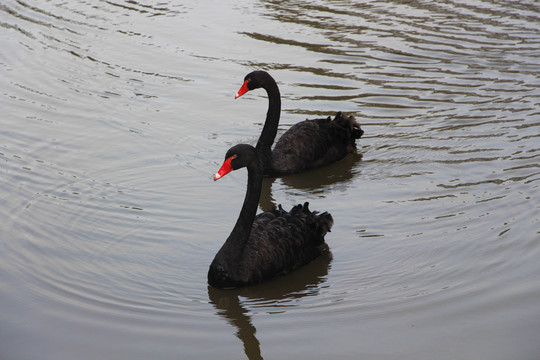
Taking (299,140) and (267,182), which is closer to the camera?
(267,182)

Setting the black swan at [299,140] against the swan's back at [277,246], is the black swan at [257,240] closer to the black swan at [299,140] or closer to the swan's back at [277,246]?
the swan's back at [277,246]

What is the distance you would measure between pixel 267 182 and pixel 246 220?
2.31 meters

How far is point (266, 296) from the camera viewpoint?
17.9ft

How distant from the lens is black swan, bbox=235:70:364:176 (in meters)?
7.95

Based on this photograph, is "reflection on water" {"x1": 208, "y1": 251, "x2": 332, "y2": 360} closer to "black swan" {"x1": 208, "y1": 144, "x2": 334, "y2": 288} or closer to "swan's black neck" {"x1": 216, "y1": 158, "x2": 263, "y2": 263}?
"black swan" {"x1": 208, "y1": 144, "x2": 334, "y2": 288}

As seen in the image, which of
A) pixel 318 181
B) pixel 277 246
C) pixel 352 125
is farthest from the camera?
pixel 352 125

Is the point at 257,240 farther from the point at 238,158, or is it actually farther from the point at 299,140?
the point at 299,140

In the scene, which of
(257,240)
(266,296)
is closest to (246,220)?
(257,240)

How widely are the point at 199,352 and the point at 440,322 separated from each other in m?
1.51

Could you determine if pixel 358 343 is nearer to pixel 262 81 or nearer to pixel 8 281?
pixel 8 281

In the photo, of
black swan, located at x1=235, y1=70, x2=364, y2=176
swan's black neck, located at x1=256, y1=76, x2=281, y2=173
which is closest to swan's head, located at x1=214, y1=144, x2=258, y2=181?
black swan, located at x1=235, y1=70, x2=364, y2=176

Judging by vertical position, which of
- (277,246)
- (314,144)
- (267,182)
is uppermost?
(314,144)

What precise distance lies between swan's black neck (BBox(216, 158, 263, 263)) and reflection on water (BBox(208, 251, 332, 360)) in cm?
26

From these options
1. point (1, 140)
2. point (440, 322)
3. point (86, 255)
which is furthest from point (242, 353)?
point (1, 140)
